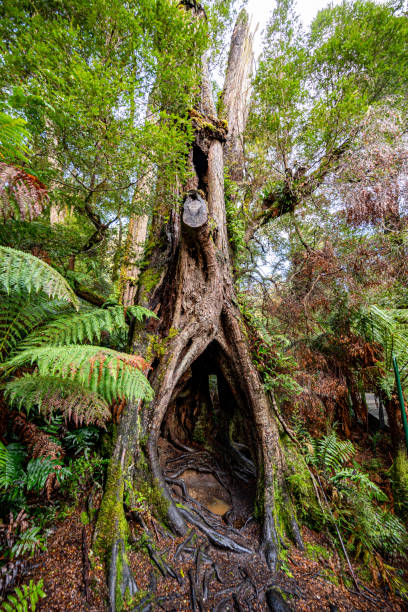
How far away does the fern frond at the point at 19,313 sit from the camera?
2.15 metres

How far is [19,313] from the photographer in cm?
223

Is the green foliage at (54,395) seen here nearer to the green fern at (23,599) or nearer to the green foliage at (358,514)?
the green fern at (23,599)

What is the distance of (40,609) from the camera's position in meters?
1.52

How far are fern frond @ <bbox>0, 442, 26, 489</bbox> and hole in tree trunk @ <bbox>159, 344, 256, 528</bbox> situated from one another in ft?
6.44

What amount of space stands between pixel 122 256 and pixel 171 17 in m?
3.19

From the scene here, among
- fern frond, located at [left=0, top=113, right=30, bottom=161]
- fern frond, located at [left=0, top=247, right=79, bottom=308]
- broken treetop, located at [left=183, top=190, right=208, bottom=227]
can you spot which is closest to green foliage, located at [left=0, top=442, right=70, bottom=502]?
fern frond, located at [left=0, top=247, right=79, bottom=308]

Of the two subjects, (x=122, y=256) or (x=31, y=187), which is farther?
(x=122, y=256)

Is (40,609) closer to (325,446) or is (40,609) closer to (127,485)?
(127,485)

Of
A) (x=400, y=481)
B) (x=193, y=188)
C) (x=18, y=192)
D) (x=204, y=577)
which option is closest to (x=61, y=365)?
(x=18, y=192)

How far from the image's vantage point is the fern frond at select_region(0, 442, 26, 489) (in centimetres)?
166

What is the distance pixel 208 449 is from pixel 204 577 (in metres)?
2.23

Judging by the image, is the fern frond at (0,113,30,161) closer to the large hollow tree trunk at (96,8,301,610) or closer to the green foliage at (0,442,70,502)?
the large hollow tree trunk at (96,8,301,610)

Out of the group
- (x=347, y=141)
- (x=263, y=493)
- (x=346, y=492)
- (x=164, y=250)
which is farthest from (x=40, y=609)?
(x=347, y=141)

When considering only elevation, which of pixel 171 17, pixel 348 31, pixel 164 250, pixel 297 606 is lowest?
pixel 297 606
